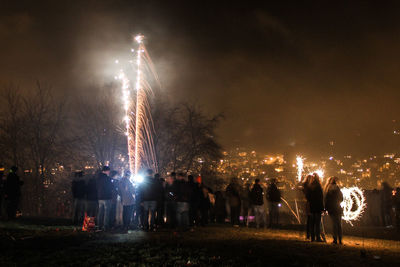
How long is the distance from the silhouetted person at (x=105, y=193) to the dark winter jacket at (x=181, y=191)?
2.46m

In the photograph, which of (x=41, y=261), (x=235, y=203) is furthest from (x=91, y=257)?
(x=235, y=203)

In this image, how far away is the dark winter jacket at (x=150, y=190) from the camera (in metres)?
13.5

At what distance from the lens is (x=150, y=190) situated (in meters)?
13.5

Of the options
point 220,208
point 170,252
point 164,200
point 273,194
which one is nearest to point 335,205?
point 170,252

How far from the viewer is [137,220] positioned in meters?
15.6

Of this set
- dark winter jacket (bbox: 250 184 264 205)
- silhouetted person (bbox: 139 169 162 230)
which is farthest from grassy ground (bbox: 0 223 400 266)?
dark winter jacket (bbox: 250 184 264 205)

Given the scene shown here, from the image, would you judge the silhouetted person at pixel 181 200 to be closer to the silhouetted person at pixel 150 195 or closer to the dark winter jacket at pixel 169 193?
the dark winter jacket at pixel 169 193

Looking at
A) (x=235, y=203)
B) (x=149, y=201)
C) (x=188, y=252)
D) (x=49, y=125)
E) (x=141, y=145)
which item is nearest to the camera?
(x=188, y=252)

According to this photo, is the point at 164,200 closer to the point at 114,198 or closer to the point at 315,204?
the point at 114,198

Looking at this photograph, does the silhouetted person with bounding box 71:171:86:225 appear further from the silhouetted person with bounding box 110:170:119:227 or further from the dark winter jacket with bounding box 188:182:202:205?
the dark winter jacket with bounding box 188:182:202:205

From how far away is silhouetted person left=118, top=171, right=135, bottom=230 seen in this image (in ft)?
45.8

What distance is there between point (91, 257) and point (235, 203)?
10.3m

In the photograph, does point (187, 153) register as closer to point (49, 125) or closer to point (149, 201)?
point (49, 125)

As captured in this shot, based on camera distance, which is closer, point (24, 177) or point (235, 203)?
point (235, 203)
